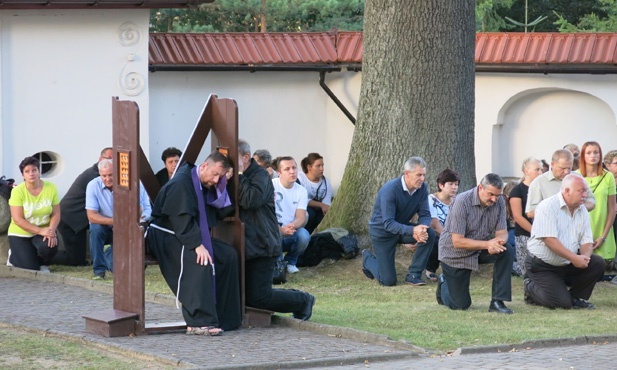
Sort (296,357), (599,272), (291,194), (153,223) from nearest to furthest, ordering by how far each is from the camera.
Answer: (296,357) → (153,223) → (599,272) → (291,194)

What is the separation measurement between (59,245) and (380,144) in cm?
402

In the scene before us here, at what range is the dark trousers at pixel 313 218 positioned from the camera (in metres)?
16.6

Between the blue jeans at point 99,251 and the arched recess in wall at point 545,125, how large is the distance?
8.18m

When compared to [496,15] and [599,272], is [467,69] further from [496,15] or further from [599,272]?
[496,15]

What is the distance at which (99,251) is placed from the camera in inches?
555

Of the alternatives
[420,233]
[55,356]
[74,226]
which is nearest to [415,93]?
[420,233]

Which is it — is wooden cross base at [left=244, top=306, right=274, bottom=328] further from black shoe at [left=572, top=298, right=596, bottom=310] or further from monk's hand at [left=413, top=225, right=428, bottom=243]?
black shoe at [left=572, top=298, right=596, bottom=310]

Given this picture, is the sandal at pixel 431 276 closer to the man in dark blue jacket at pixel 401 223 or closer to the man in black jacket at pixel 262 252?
the man in dark blue jacket at pixel 401 223

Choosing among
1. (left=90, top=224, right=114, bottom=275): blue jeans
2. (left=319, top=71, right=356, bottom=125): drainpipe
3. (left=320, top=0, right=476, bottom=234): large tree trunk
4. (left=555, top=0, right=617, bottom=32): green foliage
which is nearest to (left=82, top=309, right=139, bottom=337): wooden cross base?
(left=90, top=224, right=114, bottom=275): blue jeans

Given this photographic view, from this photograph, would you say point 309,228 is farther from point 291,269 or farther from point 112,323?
point 112,323

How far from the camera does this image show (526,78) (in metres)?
19.9

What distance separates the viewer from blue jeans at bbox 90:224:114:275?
1404 cm

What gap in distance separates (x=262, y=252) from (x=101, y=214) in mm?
4057

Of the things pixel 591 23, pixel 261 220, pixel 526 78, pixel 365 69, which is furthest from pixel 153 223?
pixel 591 23
